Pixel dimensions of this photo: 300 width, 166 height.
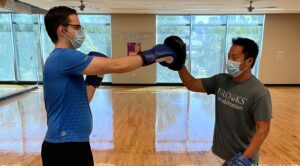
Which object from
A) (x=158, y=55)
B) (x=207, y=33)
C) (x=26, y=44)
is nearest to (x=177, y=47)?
(x=158, y=55)

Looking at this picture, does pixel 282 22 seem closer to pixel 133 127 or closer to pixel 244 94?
pixel 133 127

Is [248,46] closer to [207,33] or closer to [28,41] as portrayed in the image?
[207,33]

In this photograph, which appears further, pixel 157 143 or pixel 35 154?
pixel 157 143

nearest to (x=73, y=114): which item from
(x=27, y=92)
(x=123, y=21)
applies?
(x=27, y=92)

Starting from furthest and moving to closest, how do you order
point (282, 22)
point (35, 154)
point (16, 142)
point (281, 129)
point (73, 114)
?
point (282, 22) < point (281, 129) < point (16, 142) < point (35, 154) < point (73, 114)

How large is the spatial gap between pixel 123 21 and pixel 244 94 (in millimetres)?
7994

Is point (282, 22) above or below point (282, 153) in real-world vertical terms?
above

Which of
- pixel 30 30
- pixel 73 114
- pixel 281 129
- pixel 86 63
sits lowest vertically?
pixel 281 129

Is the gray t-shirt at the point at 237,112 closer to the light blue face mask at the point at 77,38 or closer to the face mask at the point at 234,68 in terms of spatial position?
the face mask at the point at 234,68

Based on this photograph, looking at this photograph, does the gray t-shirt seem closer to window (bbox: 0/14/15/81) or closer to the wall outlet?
the wall outlet

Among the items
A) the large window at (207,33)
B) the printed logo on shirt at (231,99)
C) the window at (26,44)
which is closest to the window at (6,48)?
the window at (26,44)

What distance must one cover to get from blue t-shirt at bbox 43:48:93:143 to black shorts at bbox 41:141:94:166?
32mm

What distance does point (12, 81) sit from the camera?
927 cm

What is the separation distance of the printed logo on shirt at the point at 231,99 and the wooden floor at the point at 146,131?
1667mm
